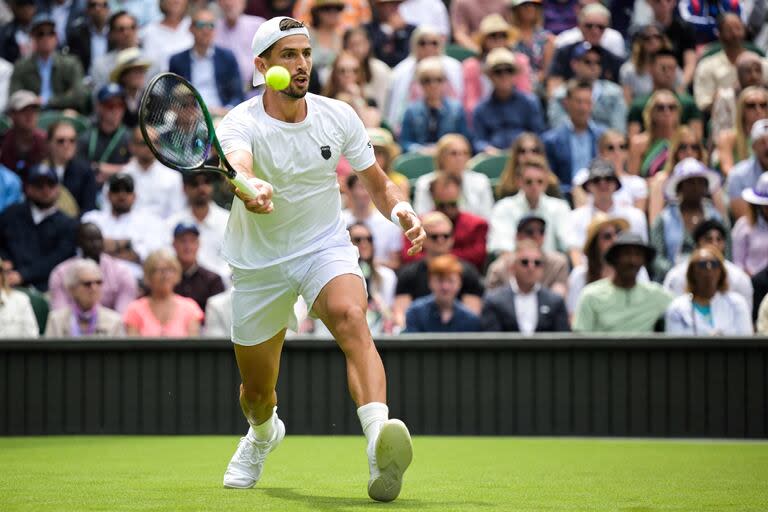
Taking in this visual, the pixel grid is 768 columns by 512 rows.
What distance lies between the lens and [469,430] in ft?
33.1

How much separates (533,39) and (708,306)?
4.91m

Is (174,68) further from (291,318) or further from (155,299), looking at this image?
(291,318)

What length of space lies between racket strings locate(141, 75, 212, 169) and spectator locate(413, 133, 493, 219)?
6.23 metres

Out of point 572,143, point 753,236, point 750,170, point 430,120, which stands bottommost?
point 753,236

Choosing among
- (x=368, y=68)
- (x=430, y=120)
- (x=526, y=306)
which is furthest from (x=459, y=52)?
(x=526, y=306)

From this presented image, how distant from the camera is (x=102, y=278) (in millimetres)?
11227

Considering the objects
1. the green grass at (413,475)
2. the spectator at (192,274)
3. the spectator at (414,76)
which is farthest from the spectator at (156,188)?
the green grass at (413,475)

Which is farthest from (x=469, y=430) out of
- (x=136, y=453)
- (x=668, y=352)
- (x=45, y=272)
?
(x=45, y=272)

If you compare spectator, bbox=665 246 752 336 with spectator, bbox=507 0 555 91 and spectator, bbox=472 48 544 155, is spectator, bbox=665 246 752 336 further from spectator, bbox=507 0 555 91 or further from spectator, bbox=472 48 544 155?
spectator, bbox=507 0 555 91

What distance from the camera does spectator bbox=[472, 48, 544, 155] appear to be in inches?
518

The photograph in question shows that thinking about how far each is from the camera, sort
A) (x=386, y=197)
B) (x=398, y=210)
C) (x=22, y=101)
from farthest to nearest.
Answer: (x=22, y=101) → (x=386, y=197) → (x=398, y=210)

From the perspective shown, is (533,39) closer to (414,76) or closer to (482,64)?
(482,64)

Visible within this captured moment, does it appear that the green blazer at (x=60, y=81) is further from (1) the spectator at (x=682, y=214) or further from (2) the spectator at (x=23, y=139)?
(1) the spectator at (x=682, y=214)

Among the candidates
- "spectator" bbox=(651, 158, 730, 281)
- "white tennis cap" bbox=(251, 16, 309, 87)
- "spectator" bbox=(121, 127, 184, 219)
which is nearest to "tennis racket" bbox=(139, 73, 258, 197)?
"white tennis cap" bbox=(251, 16, 309, 87)
